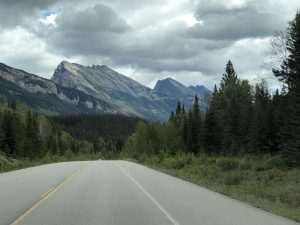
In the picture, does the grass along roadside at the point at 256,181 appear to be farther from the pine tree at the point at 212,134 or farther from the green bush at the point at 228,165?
the pine tree at the point at 212,134

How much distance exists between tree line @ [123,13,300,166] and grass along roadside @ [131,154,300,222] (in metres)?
4.16

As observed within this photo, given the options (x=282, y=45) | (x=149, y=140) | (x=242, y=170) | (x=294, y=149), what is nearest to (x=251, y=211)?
(x=242, y=170)

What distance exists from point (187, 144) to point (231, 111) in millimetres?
19537

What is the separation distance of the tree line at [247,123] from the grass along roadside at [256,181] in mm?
Result: 4158

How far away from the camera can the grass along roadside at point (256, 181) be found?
17359 millimetres

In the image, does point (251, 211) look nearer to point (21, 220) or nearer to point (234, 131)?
point (21, 220)

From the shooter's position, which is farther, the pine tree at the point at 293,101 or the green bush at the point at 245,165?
the pine tree at the point at 293,101

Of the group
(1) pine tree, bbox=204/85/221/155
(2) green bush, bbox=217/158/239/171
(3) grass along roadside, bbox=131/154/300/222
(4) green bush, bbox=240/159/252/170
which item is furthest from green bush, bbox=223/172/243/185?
(1) pine tree, bbox=204/85/221/155

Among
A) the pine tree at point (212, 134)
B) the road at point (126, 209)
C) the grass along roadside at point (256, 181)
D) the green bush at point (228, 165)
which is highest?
the pine tree at point (212, 134)

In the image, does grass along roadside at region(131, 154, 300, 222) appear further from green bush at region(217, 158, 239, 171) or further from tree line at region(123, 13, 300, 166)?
tree line at region(123, 13, 300, 166)

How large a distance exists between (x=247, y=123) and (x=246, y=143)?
421cm

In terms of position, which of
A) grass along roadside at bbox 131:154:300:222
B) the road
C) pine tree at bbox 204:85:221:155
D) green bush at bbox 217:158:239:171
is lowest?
the road

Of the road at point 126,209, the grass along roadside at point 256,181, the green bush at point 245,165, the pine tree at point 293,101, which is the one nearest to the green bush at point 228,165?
the grass along roadside at point 256,181

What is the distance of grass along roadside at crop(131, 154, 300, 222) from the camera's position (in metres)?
17.4
